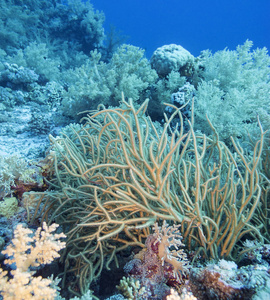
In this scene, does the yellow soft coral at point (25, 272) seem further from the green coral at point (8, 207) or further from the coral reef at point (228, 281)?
the green coral at point (8, 207)

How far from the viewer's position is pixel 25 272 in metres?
1.48

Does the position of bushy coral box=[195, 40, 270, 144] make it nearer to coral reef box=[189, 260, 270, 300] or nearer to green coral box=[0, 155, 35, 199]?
→ coral reef box=[189, 260, 270, 300]

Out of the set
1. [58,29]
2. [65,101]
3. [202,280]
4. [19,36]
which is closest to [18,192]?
[202,280]

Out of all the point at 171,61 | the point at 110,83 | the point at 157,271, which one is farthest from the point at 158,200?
the point at 171,61

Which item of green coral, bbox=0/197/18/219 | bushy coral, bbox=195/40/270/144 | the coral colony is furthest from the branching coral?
bushy coral, bbox=195/40/270/144

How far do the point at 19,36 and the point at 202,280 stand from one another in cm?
1491

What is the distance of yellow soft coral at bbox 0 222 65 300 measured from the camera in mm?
1318

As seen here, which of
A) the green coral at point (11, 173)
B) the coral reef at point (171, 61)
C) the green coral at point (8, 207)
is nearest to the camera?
the green coral at point (8, 207)

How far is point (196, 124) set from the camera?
4.61 metres

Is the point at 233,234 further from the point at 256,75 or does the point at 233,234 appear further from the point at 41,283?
the point at 256,75

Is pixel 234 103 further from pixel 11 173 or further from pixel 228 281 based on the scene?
pixel 11 173

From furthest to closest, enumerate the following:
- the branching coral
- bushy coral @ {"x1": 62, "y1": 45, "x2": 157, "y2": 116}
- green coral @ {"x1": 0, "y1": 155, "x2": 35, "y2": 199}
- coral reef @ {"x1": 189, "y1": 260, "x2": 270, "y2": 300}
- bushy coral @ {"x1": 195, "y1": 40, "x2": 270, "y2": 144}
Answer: bushy coral @ {"x1": 62, "y1": 45, "x2": 157, "y2": 116}
bushy coral @ {"x1": 195, "y1": 40, "x2": 270, "y2": 144}
green coral @ {"x1": 0, "y1": 155, "x2": 35, "y2": 199}
the branching coral
coral reef @ {"x1": 189, "y1": 260, "x2": 270, "y2": 300}

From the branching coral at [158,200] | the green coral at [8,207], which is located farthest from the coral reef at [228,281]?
the green coral at [8,207]

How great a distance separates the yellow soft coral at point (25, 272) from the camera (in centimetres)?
132
